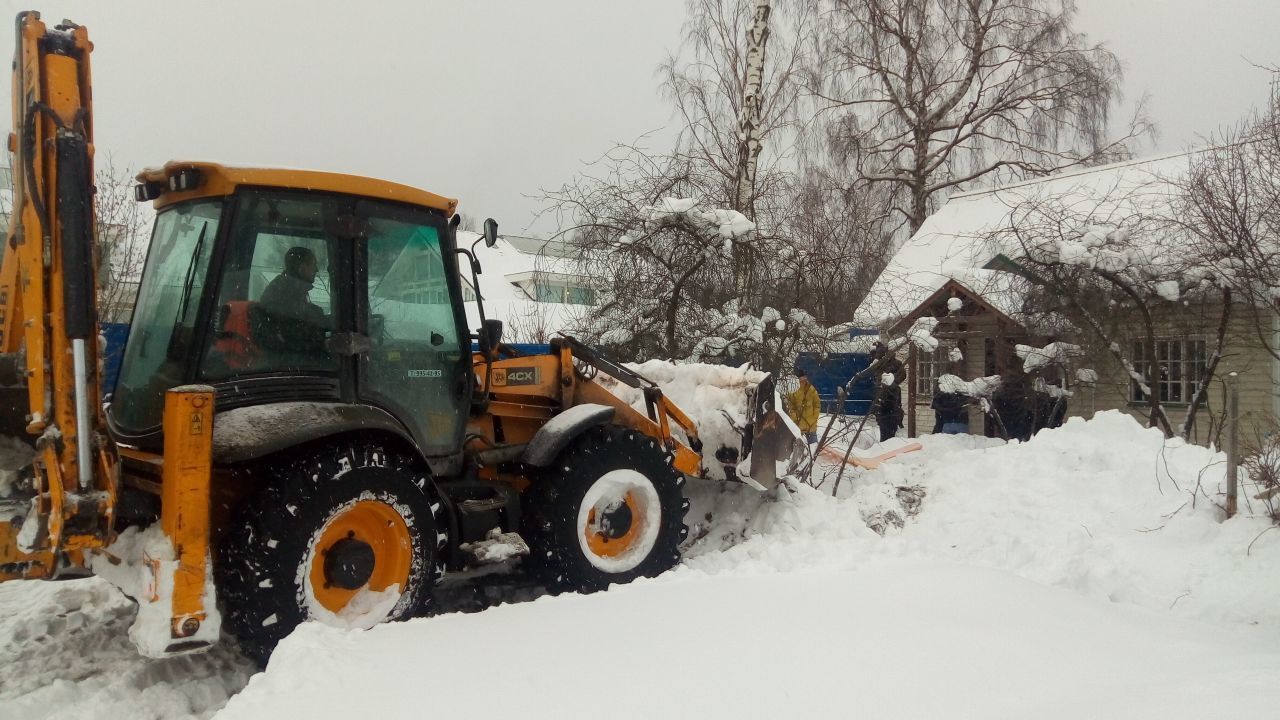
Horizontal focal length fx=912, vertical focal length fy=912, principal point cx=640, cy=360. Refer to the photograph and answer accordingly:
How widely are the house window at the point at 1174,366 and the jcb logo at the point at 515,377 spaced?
25.2ft

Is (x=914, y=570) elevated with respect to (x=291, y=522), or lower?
lower

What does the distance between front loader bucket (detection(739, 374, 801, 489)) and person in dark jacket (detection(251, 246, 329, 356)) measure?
3171 mm

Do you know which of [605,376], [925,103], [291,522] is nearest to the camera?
[291,522]

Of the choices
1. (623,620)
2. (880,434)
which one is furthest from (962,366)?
(623,620)

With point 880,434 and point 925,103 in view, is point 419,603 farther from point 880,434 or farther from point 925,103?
point 925,103

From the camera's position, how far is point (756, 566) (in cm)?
544

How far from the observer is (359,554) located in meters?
4.19

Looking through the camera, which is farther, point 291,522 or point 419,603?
point 419,603

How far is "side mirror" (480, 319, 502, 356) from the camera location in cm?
520

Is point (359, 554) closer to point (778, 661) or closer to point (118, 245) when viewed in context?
point (778, 661)

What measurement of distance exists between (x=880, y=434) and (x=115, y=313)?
9968mm

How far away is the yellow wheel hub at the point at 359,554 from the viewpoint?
13.5 ft

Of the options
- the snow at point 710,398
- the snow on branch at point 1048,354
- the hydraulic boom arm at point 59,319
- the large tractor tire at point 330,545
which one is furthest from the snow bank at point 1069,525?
the hydraulic boom arm at point 59,319

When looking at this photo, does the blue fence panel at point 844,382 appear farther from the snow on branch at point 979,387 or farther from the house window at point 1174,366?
the house window at point 1174,366
